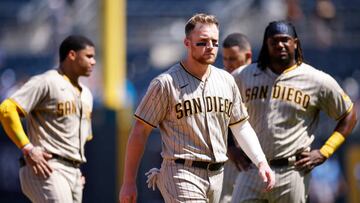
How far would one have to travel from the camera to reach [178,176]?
692 cm

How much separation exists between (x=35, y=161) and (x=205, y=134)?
1.90m

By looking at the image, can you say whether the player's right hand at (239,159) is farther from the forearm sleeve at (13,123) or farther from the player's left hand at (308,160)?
the forearm sleeve at (13,123)

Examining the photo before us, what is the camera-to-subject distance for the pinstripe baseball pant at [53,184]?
27.6ft

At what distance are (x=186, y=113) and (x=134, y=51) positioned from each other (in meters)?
13.8

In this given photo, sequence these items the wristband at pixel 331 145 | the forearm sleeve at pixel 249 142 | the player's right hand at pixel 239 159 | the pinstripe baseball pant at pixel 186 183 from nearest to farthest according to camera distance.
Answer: the pinstripe baseball pant at pixel 186 183, the forearm sleeve at pixel 249 142, the wristband at pixel 331 145, the player's right hand at pixel 239 159

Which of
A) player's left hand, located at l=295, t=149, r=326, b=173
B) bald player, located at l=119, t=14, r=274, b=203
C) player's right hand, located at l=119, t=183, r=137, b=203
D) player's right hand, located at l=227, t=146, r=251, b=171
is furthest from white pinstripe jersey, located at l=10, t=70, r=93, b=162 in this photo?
player's left hand, located at l=295, t=149, r=326, b=173

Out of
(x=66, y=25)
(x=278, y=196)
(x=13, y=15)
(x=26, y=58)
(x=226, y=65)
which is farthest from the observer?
(x=13, y=15)

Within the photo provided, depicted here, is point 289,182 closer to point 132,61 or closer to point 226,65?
point 226,65

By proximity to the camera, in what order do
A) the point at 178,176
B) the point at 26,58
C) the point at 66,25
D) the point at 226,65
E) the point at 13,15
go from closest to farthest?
the point at 178,176, the point at 226,65, the point at 66,25, the point at 26,58, the point at 13,15

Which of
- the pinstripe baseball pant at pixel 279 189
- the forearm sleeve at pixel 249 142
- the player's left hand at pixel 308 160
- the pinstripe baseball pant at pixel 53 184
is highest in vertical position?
the forearm sleeve at pixel 249 142

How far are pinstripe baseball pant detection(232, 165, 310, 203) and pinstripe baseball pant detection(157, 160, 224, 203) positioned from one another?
1003mm

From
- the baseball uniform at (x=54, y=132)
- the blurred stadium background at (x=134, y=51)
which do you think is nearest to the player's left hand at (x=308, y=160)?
the baseball uniform at (x=54, y=132)

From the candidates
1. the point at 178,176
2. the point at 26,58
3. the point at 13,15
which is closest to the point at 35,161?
the point at 178,176

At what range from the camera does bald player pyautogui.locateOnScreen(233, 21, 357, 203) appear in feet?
26.2
